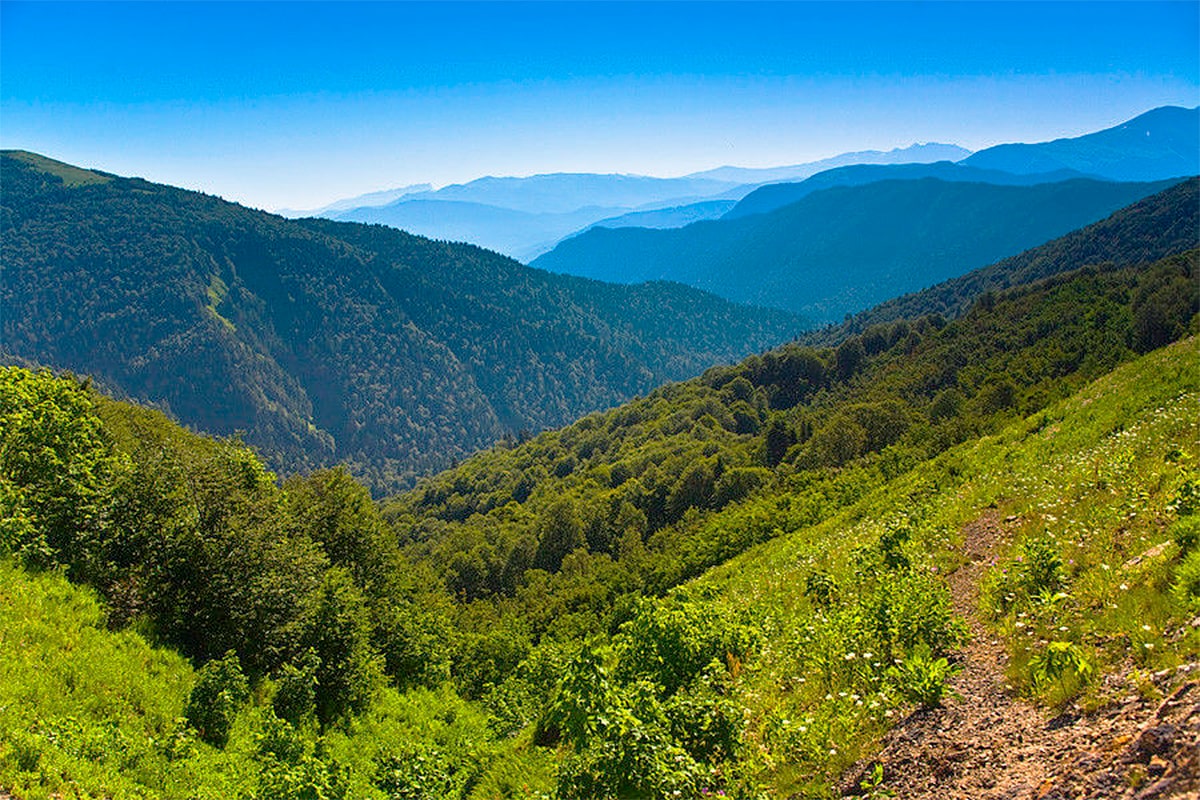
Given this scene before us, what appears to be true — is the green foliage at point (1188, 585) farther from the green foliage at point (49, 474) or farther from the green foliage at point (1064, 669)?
the green foliage at point (49, 474)

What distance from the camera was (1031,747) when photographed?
6426 mm

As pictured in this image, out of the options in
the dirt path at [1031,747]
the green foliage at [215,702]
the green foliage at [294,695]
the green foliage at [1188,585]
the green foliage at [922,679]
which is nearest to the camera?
the dirt path at [1031,747]

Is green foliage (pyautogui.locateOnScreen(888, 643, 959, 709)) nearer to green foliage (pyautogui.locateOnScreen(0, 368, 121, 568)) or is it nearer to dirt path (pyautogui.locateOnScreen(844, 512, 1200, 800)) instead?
dirt path (pyautogui.locateOnScreen(844, 512, 1200, 800))

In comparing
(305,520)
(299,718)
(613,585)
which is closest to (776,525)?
(613,585)

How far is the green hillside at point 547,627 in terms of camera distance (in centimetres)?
789

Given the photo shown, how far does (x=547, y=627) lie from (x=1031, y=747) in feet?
142

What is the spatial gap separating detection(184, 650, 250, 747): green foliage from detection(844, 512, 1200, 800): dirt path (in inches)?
565

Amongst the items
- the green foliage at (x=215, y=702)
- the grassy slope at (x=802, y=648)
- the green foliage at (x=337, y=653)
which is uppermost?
the grassy slope at (x=802, y=648)

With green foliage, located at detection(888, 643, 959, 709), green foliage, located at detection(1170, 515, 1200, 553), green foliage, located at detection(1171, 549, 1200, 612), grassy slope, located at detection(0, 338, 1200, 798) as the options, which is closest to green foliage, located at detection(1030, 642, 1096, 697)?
grassy slope, located at detection(0, 338, 1200, 798)

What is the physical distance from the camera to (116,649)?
15.5 metres

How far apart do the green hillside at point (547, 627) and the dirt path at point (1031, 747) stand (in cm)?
30

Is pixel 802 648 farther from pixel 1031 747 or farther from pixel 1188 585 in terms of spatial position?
pixel 1188 585

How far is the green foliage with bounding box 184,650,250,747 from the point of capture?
14867 millimetres

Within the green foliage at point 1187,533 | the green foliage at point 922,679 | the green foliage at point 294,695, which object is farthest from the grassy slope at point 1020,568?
the green foliage at point 294,695
